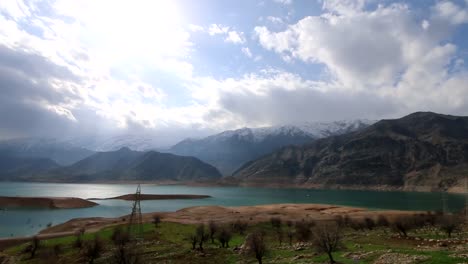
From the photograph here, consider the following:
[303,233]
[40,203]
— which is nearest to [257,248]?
[303,233]

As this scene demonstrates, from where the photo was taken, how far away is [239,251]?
43.0 meters

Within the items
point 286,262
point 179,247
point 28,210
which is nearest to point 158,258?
point 179,247

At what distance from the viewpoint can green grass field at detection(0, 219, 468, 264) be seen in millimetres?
31641

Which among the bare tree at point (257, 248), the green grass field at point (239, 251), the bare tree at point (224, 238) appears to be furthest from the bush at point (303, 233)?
the bare tree at point (257, 248)

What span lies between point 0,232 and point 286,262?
65501 millimetres

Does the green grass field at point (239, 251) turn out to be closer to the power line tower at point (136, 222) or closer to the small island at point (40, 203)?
the power line tower at point (136, 222)

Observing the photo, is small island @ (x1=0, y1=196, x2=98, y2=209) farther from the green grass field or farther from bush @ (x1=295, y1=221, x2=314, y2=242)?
bush @ (x1=295, y1=221, x2=314, y2=242)

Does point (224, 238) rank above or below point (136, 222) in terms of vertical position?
above

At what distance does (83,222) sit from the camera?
85.9 m

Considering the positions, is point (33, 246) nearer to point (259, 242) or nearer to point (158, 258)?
point (158, 258)

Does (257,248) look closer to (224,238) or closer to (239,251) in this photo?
(239,251)

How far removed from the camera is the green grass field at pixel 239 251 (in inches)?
1246

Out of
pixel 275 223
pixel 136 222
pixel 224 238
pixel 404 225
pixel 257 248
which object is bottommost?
pixel 275 223

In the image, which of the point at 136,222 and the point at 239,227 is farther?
the point at 136,222
